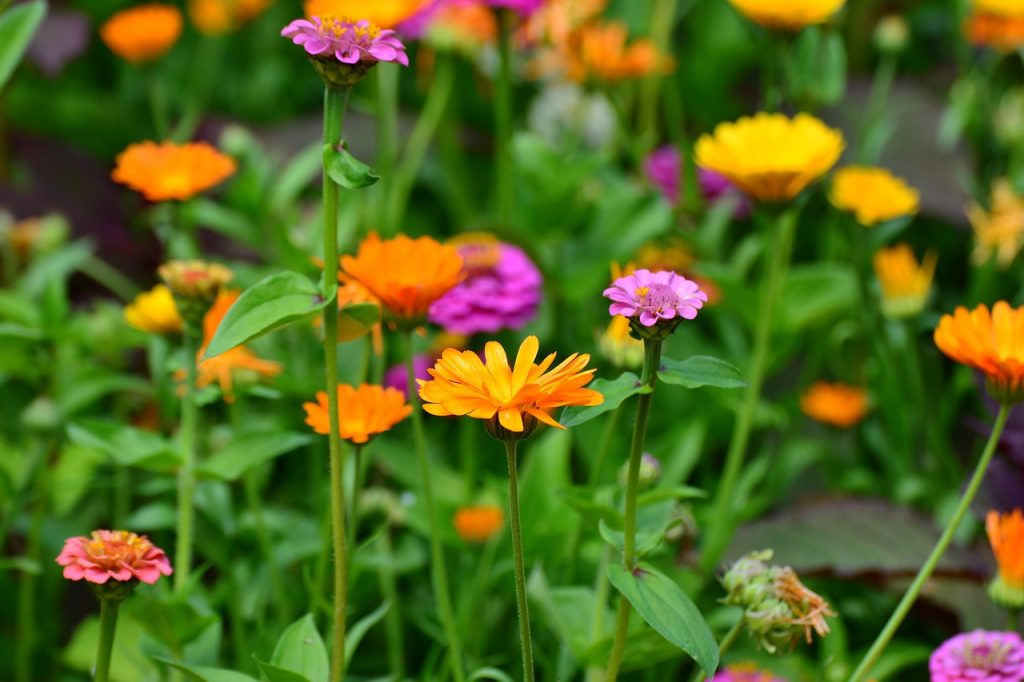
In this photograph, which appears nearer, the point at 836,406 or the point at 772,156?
the point at 772,156

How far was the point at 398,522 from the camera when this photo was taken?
859 mm

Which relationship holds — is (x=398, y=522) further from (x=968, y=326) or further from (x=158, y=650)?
(x=968, y=326)

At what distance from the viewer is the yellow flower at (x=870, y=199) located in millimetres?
895

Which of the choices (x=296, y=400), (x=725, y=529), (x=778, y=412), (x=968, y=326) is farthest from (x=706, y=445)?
(x=968, y=326)

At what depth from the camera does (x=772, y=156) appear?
0.76 m

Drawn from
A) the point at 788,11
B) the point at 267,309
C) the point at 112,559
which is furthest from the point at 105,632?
the point at 788,11

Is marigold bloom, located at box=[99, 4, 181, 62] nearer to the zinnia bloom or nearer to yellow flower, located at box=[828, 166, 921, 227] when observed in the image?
the zinnia bloom

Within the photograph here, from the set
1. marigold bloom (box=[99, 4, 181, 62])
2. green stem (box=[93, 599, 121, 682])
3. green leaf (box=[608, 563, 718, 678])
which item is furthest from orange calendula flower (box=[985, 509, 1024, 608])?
marigold bloom (box=[99, 4, 181, 62])

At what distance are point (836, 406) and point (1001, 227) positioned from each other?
197 mm

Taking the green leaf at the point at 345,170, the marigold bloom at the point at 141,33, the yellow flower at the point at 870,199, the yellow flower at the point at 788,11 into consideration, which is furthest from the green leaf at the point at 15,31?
the yellow flower at the point at 870,199

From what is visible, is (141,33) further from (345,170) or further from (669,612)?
(669,612)

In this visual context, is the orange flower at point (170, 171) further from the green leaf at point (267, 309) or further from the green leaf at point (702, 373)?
the green leaf at point (702, 373)

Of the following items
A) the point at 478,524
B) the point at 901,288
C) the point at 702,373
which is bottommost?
the point at 478,524

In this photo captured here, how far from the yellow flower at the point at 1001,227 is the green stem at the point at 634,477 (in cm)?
59
